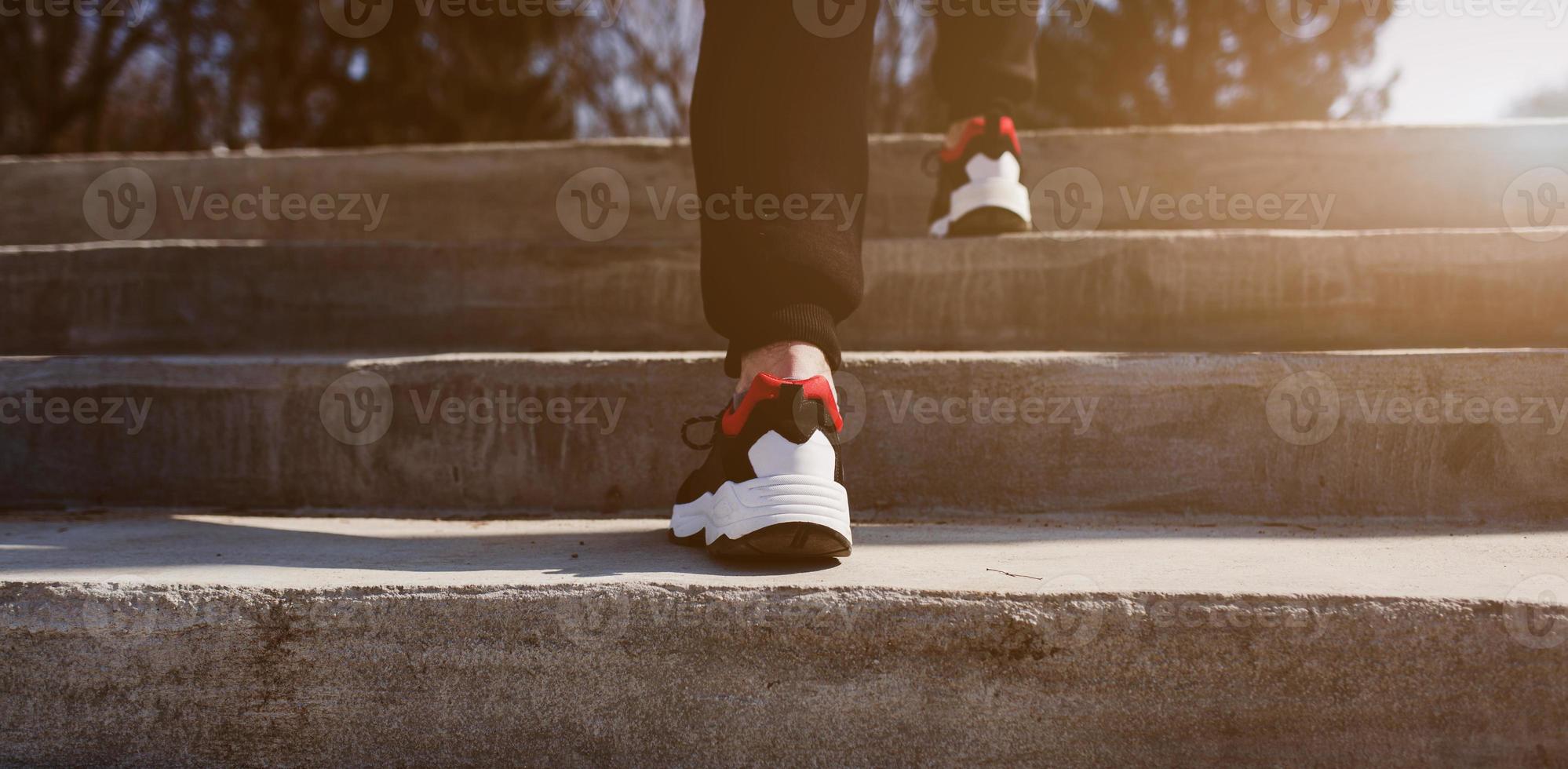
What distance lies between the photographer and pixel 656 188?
111 inches

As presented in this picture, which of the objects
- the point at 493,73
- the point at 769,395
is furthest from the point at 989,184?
the point at 493,73

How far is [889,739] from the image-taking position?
1.00m

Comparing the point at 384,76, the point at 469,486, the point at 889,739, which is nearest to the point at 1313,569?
the point at 889,739

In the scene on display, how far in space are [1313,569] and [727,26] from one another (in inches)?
39.6

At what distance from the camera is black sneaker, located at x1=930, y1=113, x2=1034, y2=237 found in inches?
83.4

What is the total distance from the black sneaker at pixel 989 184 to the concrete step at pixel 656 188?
0.60 meters

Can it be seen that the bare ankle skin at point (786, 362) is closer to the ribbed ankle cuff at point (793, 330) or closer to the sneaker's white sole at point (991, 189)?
the ribbed ankle cuff at point (793, 330)

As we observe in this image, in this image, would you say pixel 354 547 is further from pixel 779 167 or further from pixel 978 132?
pixel 978 132

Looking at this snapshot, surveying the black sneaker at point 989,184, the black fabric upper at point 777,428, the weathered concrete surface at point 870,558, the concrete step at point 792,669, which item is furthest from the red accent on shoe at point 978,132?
the concrete step at point 792,669

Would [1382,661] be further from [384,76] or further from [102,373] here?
[384,76]

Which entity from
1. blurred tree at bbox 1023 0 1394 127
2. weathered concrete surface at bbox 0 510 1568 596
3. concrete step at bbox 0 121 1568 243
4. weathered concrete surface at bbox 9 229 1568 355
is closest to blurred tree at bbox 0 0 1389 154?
blurred tree at bbox 1023 0 1394 127

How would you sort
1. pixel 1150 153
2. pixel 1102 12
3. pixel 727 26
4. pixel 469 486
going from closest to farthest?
pixel 727 26 → pixel 469 486 → pixel 1150 153 → pixel 1102 12

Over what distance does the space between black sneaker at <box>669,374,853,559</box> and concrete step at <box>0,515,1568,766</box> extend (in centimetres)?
8

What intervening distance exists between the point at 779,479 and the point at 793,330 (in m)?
0.20
